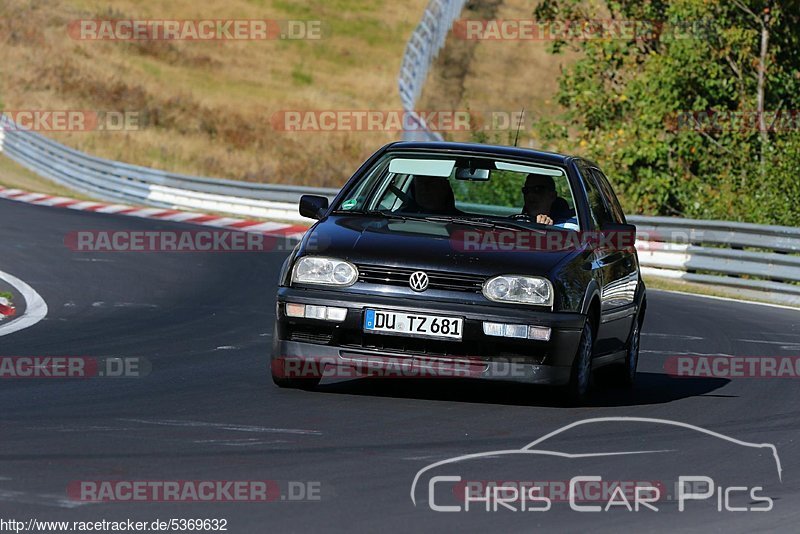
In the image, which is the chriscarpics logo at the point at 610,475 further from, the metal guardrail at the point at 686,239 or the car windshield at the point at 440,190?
the metal guardrail at the point at 686,239

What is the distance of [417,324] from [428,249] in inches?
19.0

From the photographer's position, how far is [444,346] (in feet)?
28.6

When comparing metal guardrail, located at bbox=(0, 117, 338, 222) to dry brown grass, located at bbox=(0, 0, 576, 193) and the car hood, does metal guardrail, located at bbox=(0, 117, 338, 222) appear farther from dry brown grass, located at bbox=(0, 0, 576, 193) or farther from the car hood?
the car hood

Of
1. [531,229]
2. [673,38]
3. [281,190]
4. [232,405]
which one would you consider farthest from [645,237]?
[232,405]

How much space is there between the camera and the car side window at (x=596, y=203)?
10.2 meters

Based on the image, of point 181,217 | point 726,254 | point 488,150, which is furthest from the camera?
point 181,217

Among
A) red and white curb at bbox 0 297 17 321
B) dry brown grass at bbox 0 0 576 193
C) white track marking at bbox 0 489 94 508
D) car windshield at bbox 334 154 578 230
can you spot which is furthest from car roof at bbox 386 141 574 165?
dry brown grass at bbox 0 0 576 193

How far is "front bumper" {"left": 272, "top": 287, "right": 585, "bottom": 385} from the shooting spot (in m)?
8.66

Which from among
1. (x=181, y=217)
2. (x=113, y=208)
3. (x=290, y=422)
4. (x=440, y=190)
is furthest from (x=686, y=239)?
(x=290, y=422)

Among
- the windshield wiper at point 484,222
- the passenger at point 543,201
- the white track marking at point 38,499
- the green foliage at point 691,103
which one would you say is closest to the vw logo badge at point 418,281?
the windshield wiper at point 484,222

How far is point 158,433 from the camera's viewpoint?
746cm

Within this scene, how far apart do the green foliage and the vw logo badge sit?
16.8 meters

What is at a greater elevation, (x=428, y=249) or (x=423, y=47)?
(x=428, y=249)

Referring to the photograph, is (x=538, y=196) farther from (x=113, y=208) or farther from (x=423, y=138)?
(x=423, y=138)
